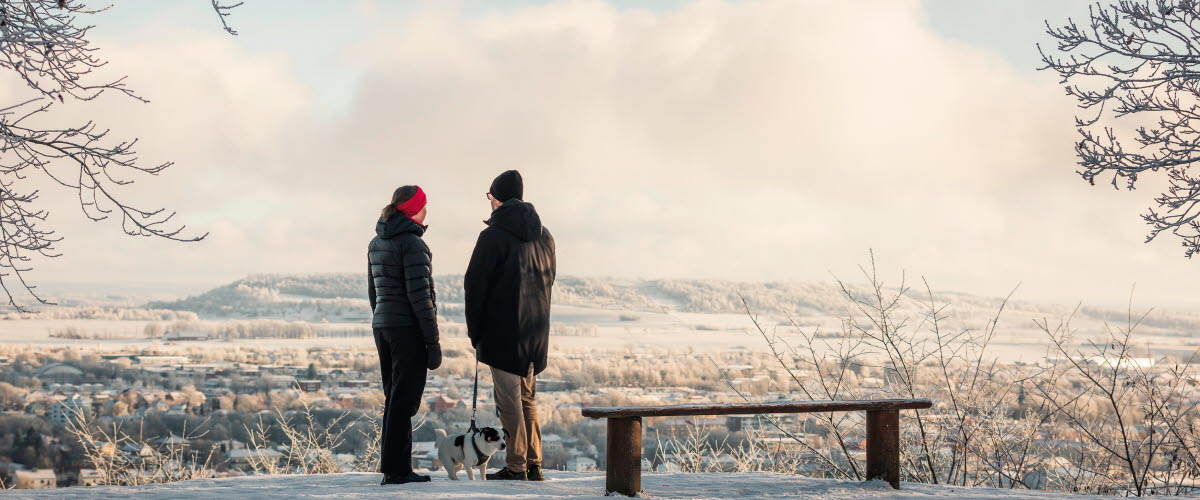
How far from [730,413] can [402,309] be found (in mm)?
2148

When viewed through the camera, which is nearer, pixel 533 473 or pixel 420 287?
pixel 420 287

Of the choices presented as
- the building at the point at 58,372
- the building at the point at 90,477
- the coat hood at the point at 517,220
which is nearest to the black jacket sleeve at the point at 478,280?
the coat hood at the point at 517,220

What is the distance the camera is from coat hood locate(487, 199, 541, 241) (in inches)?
242

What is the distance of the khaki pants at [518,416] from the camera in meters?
6.15

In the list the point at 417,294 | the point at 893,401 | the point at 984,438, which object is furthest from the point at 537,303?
the point at 984,438

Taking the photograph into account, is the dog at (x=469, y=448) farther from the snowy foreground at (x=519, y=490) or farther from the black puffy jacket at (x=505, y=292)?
the black puffy jacket at (x=505, y=292)

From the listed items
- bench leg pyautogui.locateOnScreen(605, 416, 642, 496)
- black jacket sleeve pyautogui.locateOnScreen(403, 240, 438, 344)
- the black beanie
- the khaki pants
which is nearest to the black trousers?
black jacket sleeve pyautogui.locateOnScreen(403, 240, 438, 344)

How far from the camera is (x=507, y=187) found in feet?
20.7

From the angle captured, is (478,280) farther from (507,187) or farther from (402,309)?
(507,187)

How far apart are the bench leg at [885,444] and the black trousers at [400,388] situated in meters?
3.06

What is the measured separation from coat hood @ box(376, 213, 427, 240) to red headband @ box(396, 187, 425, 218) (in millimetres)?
39

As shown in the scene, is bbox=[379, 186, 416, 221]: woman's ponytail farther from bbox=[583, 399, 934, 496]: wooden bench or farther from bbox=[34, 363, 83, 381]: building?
bbox=[34, 363, 83, 381]: building

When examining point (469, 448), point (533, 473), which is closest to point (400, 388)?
point (469, 448)

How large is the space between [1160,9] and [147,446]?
9.23 metres
